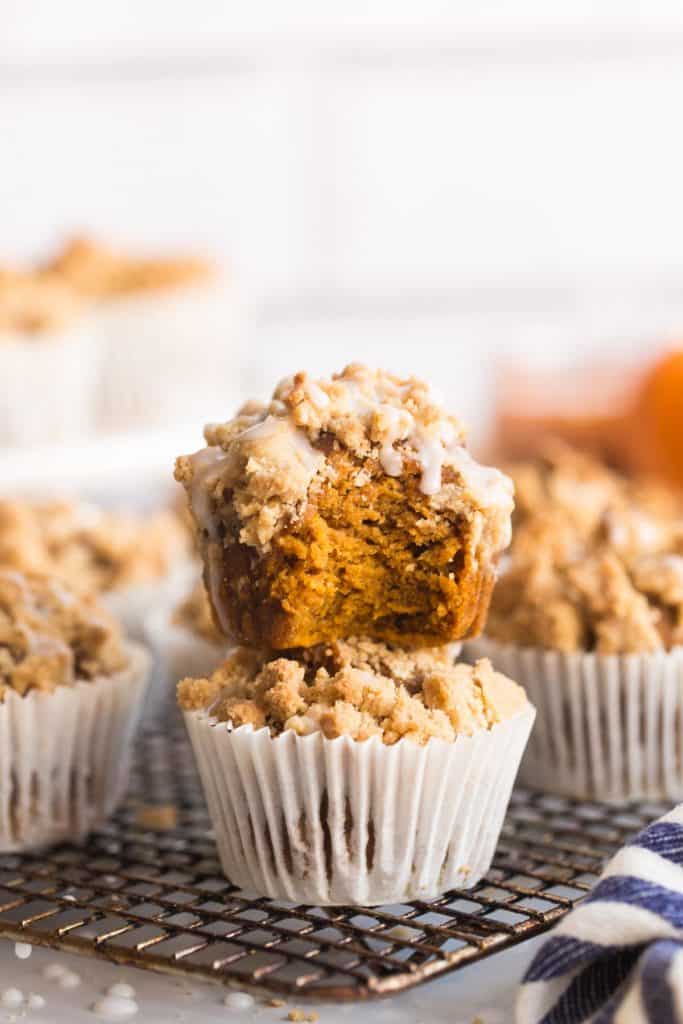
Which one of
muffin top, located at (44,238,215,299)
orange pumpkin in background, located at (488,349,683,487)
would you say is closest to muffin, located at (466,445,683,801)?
orange pumpkin in background, located at (488,349,683,487)

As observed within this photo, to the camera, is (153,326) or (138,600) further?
(153,326)

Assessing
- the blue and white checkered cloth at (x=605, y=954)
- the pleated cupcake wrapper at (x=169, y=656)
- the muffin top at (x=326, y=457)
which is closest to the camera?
the blue and white checkered cloth at (x=605, y=954)

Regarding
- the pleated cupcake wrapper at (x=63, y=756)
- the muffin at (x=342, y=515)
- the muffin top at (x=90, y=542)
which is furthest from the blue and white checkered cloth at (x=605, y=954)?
the muffin top at (x=90, y=542)

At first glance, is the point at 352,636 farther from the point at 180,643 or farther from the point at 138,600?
the point at 138,600

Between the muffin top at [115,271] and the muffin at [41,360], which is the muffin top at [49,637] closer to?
the muffin at [41,360]

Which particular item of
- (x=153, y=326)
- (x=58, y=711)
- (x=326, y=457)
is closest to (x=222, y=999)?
(x=58, y=711)

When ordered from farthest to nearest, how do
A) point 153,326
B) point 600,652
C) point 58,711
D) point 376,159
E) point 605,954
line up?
point 376,159
point 153,326
point 600,652
point 58,711
point 605,954

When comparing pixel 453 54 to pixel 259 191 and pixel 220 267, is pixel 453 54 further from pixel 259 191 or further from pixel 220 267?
pixel 220 267
